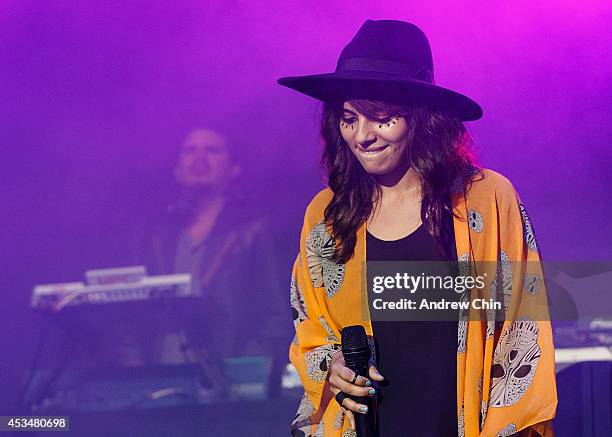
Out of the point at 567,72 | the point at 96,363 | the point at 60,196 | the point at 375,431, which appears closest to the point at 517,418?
the point at 375,431

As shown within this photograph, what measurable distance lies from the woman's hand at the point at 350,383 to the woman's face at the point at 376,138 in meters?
0.41

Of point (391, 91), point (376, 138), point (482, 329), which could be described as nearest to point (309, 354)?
point (482, 329)

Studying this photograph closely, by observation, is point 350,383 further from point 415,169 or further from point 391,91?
point 391,91

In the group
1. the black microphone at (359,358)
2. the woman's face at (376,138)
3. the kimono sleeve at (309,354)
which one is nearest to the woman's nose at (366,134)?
the woman's face at (376,138)

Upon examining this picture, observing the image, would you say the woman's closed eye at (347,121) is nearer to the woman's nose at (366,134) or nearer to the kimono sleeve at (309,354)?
the woman's nose at (366,134)

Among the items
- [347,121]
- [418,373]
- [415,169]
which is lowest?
[418,373]

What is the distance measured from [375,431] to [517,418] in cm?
26

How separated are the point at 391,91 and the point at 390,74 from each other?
3cm

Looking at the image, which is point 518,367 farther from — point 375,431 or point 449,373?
point 375,431

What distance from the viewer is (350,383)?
5.19 ft

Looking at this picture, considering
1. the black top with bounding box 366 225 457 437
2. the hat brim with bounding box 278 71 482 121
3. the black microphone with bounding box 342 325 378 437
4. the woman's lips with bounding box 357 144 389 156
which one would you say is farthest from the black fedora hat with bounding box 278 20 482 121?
the black microphone with bounding box 342 325 378 437

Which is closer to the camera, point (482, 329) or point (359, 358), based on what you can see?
point (359, 358)

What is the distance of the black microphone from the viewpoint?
156 centimetres

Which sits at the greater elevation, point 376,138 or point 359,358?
point 376,138
